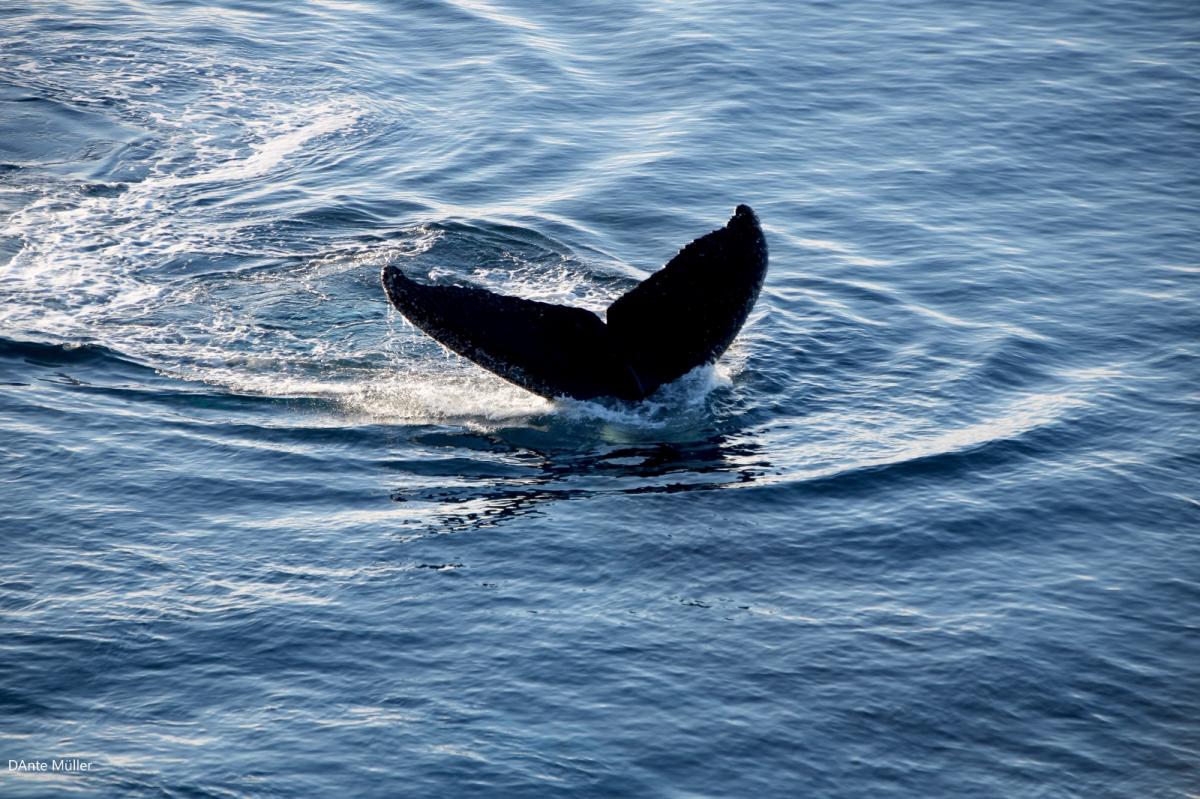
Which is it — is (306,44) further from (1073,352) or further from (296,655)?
(296,655)

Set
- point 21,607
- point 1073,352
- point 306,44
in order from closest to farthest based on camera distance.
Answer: point 21,607
point 1073,352
point 306,44

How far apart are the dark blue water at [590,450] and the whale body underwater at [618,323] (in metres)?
0.40

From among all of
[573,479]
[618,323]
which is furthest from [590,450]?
[618,323]

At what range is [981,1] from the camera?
95.3ft

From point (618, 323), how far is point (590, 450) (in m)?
1.11

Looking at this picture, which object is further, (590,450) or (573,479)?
(590,450)

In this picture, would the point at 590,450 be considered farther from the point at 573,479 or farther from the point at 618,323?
the point at 618,323

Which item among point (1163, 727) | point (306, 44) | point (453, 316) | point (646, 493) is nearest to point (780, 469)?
point (646, 493)

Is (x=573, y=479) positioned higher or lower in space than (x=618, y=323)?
lower

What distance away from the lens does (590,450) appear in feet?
41.8

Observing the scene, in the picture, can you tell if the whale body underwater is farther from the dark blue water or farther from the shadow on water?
the shadow on water

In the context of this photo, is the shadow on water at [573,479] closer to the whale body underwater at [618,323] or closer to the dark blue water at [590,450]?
the dark blue water at [590,450]

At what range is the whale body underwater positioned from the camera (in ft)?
40.2

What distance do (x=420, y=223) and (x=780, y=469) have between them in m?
7.20
